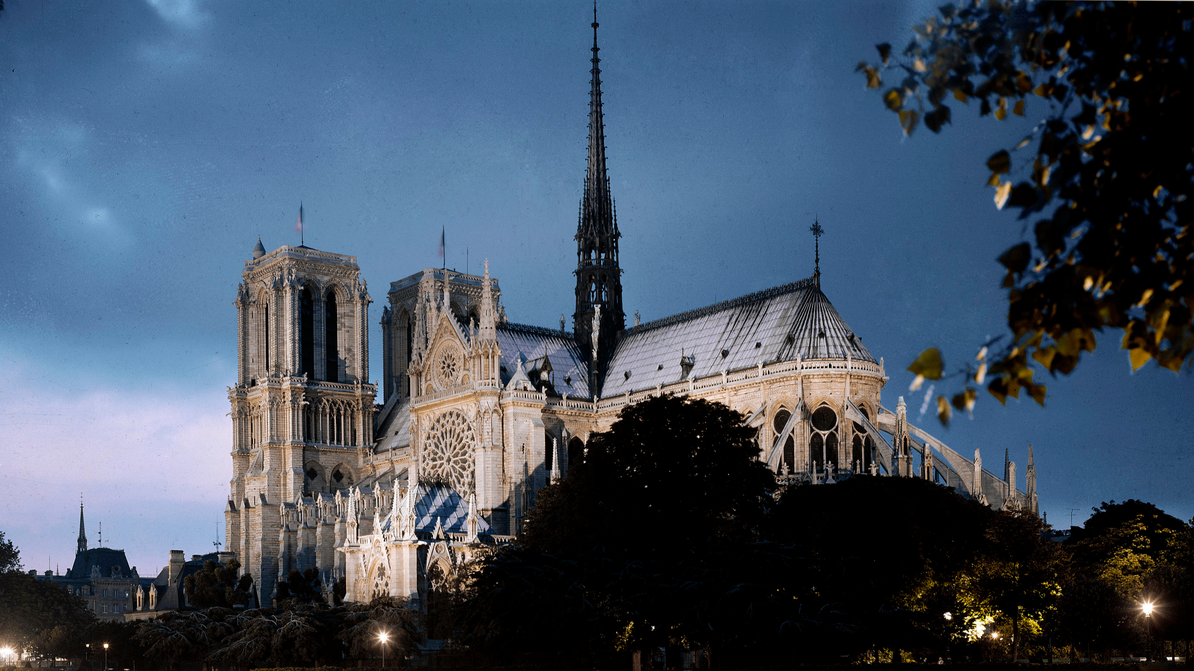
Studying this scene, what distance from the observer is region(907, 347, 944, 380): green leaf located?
745 cm

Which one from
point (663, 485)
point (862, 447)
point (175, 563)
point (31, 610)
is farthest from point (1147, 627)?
point (175, 563)

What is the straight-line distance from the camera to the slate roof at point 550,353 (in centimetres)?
7700

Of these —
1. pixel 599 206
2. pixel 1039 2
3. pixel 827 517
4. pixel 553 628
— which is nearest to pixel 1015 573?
pixel 827 517

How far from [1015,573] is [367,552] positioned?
105 ft

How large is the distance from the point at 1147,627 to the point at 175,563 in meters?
79.9

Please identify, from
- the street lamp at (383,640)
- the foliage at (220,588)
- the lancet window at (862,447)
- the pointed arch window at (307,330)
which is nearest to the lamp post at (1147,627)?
the lancet window at (862,447)

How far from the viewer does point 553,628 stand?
38531 mm

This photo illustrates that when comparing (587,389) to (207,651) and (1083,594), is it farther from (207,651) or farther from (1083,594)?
(1083,594)

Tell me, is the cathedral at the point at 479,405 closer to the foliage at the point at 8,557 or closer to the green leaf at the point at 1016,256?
the foliage at the point at 8,557

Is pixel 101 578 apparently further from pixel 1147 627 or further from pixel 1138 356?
pixel 1138 356

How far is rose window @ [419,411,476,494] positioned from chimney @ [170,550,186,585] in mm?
38224

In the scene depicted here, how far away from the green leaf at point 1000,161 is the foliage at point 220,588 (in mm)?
80135

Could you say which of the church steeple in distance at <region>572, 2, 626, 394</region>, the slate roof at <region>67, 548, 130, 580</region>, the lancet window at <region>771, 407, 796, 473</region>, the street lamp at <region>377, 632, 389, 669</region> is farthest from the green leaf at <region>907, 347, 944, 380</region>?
the slate roof at <region>67, 548, 130, 580</region>

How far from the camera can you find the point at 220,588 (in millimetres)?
84938
